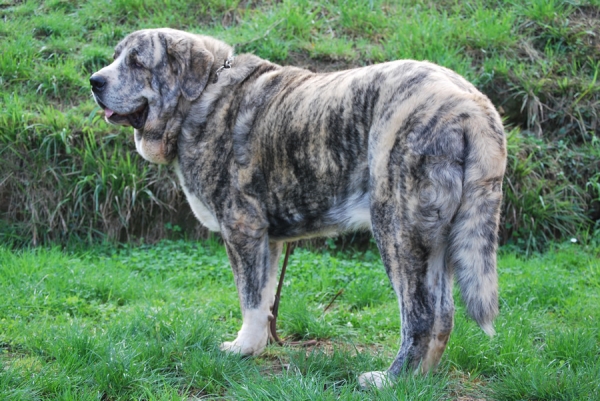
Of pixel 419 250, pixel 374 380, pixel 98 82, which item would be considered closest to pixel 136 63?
pixel 98 82

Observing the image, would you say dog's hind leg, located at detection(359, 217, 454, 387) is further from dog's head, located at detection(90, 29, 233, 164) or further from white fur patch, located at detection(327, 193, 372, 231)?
dog's head, located at detection(90, 29, 233, 164)

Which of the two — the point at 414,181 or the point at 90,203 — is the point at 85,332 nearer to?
the point at 414,181

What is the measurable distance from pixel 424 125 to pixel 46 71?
5.47 metres

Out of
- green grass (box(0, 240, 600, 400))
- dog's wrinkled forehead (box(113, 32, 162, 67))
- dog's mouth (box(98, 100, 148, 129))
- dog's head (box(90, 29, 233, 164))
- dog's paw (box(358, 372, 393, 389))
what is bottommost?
green grass (box(0, 240, 600, 400))

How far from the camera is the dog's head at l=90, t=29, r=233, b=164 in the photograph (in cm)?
428

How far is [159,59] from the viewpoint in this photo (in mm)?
4301

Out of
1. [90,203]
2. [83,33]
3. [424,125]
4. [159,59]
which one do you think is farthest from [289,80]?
[83,33]

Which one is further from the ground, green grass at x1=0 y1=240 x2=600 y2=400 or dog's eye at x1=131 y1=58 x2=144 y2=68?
dog's eye at x1=131 y1=58 x2=144 y2=68

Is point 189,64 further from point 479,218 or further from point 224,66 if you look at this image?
point 479,218

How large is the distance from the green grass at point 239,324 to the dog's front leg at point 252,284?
13cm

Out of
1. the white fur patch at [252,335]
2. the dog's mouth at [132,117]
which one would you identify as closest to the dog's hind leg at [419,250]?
the white fur patch at [252,335]

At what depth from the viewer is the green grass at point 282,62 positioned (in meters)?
6.47

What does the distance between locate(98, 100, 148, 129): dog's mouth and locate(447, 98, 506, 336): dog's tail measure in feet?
7.07

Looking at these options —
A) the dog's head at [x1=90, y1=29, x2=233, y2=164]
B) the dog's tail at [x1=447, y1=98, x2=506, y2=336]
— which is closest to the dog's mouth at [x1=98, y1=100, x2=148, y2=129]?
the dog's head at [x1=90, y1=29, x2=233, y2=164]
